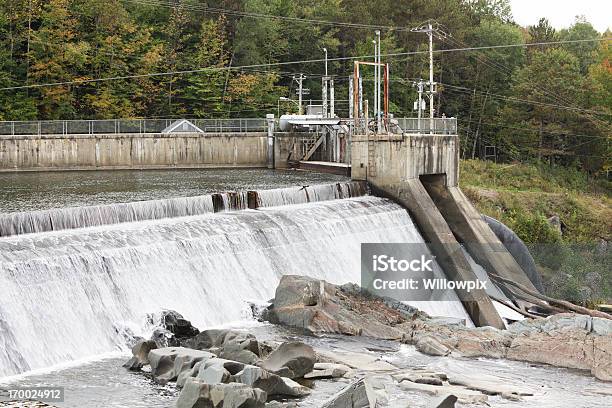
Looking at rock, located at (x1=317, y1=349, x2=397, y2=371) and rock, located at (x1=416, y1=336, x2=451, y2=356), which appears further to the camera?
rock, located at (x1=416, y1=336, x2=451, y2=356)

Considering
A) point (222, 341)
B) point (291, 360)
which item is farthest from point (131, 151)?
point (291, 360)

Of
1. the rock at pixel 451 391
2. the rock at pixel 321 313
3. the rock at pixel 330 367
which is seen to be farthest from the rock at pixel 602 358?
the rock at pixel 330 367

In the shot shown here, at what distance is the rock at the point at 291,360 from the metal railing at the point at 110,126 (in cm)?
2836

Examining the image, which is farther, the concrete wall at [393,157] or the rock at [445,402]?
the concrete wall at [393,157]

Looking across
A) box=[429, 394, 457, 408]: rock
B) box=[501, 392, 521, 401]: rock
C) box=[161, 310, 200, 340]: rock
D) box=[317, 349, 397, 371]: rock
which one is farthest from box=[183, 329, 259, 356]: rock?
box=[501, 392, 521, 401]: rock

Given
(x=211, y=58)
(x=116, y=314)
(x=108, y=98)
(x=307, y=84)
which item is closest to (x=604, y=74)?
(x=307, y=84)

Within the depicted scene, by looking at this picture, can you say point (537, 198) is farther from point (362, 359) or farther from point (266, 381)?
point (266, 381)

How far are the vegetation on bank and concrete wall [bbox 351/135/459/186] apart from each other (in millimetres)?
6735

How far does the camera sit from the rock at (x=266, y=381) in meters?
16.8

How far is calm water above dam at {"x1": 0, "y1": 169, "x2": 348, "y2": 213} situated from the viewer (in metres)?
28.8

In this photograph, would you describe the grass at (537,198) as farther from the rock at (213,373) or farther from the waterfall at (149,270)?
the rock at (213,373)

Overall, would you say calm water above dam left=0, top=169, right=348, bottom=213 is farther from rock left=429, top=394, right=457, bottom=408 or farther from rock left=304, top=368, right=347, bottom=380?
rock left=429, top=394, right=457, bottom=408

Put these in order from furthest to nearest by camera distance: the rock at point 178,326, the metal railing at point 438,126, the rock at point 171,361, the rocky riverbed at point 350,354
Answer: the metal railing at point 438,126, the rock at point 178,326, the rock at point 171,361, the rocky riverbed at point 350,354

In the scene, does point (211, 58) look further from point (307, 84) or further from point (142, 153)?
point (142, 153)
